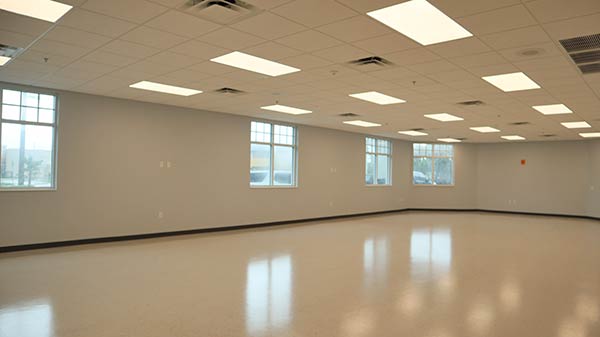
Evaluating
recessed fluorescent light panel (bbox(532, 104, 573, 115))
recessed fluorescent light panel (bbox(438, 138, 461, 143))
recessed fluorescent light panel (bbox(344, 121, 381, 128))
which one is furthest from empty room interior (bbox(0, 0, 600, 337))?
recessed fluorescent light panel (bbox(438, 138, 461, 143))

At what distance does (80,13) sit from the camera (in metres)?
3.75

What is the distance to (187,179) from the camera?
29.7 ft

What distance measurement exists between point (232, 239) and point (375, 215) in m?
6.81

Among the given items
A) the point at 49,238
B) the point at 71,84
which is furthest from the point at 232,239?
the point at 71,84

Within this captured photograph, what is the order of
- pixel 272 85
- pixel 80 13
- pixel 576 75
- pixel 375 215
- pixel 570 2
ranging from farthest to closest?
pixel 375 215, pixel 272 85, pixel 576 75, pixel 80 13, pixel 570 2

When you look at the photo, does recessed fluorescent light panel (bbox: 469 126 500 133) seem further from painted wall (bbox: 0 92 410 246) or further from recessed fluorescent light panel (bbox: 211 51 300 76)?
recessed fluorescent light panel (bbox: 211 51 300 76)

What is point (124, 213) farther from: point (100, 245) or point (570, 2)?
point (570, 2)

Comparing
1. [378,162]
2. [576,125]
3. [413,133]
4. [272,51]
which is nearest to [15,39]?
[272,51]

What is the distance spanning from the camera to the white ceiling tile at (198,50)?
4.58m

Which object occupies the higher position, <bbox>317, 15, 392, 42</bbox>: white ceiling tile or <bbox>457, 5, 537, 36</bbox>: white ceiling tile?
<bbox>317, 15, 392, 42</bbox>: white ceiling tile

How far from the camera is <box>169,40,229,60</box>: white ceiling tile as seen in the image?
4582mm

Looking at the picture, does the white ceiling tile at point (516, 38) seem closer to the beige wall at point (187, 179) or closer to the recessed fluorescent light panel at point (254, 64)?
the recessed fluorescent light panel at point (254, 64)

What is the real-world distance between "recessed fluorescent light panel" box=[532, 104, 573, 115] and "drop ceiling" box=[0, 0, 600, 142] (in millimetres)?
210

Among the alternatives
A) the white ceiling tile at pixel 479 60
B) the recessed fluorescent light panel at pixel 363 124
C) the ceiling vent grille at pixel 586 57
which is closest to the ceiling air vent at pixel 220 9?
the white ceiling tile at pixel 479 60
